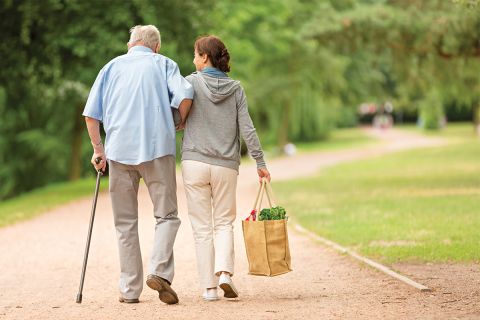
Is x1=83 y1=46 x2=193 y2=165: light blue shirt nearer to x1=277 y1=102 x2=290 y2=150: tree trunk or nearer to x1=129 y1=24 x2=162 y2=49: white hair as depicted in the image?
x1=129 y1=24 x2=162 y2=49: white hair

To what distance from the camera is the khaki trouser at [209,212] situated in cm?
727

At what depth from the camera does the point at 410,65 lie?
22500mm

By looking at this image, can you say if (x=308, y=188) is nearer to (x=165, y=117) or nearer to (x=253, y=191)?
(x=253, y=191)

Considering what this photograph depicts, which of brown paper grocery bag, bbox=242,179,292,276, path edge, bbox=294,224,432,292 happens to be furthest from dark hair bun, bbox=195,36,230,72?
path edge, bbox=294,224,432,292

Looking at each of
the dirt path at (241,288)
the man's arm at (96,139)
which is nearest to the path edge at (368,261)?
the dirt path at (241,288)

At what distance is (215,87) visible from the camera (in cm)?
728

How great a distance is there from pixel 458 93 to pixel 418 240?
16.3 meters

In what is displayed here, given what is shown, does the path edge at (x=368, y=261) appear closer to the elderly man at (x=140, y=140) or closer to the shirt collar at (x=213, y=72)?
the elderly man at (x=140, y=140)

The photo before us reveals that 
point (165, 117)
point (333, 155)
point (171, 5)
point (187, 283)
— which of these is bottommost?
point (333, 155)

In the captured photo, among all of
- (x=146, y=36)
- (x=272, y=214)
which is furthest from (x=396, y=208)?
(x=146, y=36)

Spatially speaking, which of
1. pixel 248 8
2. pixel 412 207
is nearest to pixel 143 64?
pixel 412 207

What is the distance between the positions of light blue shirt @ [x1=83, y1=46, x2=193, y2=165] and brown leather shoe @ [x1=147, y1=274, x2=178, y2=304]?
81cm

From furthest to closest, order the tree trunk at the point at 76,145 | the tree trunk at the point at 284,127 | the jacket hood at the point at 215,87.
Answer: the tree trunk at the point at 284,127 → the tree trunk at the point at 76,145 → the jacket hood at the point at 215,87

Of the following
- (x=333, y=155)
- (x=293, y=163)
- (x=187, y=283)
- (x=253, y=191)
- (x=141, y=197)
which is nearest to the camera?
(x=187, y=283)
